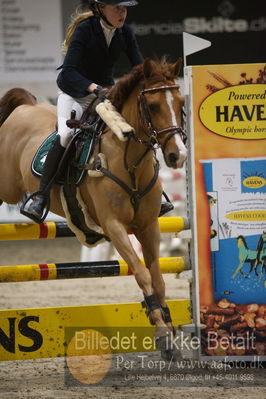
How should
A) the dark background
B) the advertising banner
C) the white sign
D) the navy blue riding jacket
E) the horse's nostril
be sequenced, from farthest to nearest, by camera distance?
the white sign → the dark background → the advertising banner → the navy blue riding jacket → the horse's nostril

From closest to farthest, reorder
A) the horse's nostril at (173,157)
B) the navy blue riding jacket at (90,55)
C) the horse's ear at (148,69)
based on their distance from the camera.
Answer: the horse's nostril at (173,157), the horse's ear at (148,69), the navy blue riding jacket at (90,55)

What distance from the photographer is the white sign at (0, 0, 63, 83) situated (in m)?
10.9

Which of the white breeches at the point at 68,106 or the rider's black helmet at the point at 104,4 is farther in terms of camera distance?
the white breeches at the point at 68,106

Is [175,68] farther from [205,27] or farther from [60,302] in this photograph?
[205,27]

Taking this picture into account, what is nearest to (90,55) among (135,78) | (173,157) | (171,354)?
(135,78)

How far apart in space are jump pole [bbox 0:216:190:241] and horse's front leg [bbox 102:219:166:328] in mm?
706

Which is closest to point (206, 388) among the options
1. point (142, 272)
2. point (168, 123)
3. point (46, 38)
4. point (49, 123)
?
point (142, 272)

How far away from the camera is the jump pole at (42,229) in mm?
4840

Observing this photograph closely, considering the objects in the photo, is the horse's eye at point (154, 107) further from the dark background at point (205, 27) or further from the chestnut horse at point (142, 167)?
the dark background at point (205, 27)

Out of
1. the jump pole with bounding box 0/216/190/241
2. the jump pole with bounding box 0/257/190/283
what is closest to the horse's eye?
the jump pole with bounding box 0/216/190/241

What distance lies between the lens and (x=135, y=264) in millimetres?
4094

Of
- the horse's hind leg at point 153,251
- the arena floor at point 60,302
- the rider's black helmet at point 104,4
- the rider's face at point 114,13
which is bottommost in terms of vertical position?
the arena floor at point 60,302

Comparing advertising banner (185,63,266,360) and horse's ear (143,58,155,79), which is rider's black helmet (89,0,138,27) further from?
advertising banner (185,63,266,360)

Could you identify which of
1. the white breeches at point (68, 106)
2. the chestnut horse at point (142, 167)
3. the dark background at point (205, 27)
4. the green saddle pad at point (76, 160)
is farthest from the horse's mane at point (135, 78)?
the dark background at point (205, 27)
